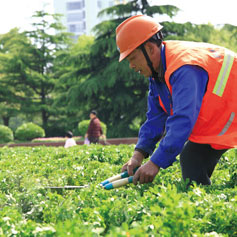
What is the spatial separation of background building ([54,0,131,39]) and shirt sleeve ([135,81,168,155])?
87010 millimetres

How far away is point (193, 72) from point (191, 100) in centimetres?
23

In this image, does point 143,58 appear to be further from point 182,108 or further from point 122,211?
Result: point 122,211

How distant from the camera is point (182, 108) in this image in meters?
2.72

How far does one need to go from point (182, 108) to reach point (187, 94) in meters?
0.11

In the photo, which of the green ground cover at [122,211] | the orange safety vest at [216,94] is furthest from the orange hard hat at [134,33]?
the green ground cover at [122,211]

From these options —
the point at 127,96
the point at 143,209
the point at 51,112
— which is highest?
the point at 143,209

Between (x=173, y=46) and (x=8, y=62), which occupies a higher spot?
(x=173, y=46)

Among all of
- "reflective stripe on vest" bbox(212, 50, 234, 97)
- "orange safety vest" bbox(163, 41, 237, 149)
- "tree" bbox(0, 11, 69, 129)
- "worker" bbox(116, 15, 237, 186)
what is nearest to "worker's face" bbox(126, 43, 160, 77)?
"worker" bbox(116, 15, 237, 186)

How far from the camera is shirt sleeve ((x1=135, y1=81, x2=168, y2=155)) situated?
3715 millimetres

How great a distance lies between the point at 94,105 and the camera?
79.6 feet

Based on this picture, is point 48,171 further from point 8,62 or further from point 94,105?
point 8,62

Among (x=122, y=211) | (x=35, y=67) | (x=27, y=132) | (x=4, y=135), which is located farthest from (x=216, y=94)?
(x=35, y=67)

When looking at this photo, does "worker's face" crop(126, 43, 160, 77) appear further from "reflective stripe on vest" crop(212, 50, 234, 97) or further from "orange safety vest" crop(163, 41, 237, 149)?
"reflective stripe on vest" crop(212, 50, 234, 97)

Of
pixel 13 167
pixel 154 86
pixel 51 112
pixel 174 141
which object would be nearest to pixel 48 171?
pixel 13 167
